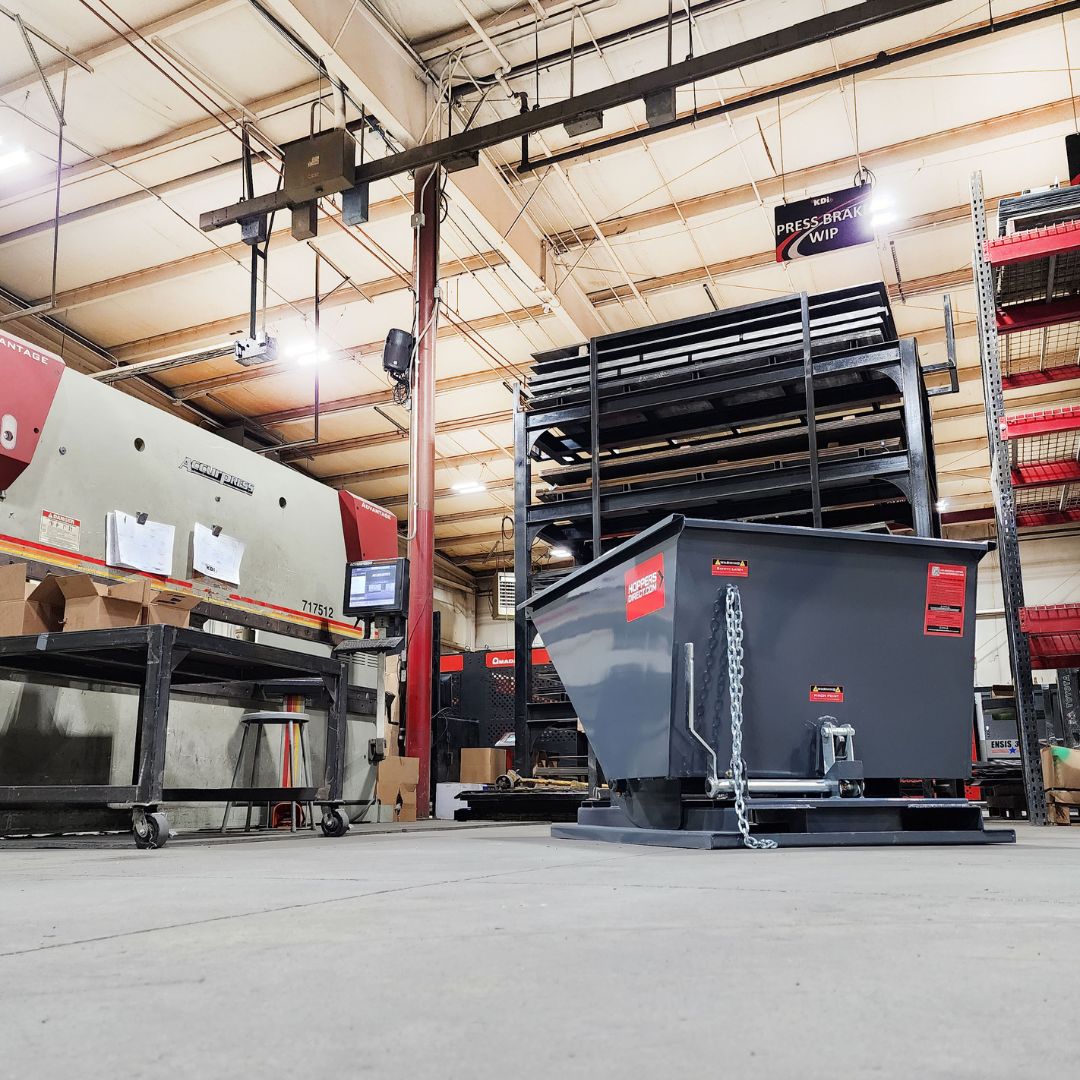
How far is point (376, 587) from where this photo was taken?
4.82 meters

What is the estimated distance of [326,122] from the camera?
317 inches

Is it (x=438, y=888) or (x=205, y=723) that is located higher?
(x=205, y=723)

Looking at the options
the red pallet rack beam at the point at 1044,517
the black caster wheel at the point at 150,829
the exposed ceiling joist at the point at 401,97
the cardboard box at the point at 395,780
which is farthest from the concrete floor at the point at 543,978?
the exposed ceiling joist at the point at 401,97

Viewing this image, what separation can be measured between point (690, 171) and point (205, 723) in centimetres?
672

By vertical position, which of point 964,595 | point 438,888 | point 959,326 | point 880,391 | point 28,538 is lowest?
point 438,888

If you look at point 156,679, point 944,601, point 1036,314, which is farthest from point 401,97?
point 944,601

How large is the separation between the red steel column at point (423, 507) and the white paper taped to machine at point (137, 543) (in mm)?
1864

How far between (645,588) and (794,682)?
0.52m

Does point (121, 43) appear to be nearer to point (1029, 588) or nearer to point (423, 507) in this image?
point (423, 507)

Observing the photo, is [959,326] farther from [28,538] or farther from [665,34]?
[28,538]

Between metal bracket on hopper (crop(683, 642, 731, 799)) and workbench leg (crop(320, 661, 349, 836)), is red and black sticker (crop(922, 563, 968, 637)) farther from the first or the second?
workbench leg (crop(320, 661, 349, 836))

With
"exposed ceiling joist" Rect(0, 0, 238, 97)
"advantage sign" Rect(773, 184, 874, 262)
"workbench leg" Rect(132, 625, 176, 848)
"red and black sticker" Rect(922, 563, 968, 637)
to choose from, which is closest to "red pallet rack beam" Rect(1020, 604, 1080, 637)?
"red and black sticker" Rect(922, 563, 968, 637)

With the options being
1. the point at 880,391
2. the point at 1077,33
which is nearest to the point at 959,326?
the point at 1077,33

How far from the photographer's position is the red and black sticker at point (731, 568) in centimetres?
283
